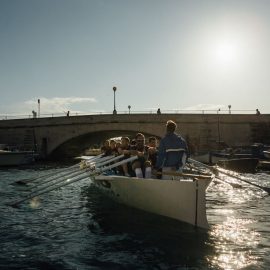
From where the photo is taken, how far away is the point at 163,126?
46125mm

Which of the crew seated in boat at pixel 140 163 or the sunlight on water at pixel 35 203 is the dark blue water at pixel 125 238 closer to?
the sunlight on water at pixel 35 203

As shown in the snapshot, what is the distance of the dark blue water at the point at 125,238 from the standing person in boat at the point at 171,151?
1.39m

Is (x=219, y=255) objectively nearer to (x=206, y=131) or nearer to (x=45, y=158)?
(x=206, y=131)

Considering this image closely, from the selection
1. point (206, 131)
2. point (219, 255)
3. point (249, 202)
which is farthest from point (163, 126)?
point (219, 255)

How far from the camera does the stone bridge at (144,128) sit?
45281mm

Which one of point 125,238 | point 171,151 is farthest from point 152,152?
point 125,238

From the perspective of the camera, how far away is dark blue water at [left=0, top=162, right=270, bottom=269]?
26.4 feet

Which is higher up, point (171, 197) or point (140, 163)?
point (140, 163)

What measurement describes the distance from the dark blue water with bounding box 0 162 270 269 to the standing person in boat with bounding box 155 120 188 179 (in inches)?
54.8

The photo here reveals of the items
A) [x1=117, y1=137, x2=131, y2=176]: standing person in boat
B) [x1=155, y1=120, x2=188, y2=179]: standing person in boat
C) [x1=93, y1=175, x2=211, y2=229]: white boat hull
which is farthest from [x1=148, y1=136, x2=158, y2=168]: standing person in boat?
[x1=155, y1=120, x2=188, y2=179]: standing person in boat

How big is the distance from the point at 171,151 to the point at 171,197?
1333mm

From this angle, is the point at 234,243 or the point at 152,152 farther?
the point at 152,152

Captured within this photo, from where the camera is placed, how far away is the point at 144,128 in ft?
154

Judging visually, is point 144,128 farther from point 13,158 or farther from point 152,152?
point 152,152
